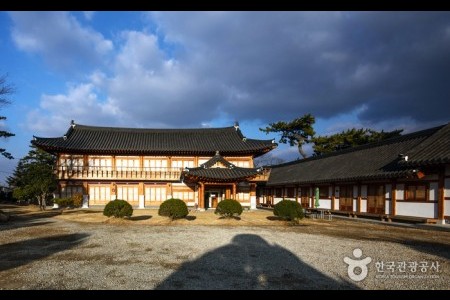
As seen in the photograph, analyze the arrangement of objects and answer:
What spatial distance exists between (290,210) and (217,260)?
11.9m

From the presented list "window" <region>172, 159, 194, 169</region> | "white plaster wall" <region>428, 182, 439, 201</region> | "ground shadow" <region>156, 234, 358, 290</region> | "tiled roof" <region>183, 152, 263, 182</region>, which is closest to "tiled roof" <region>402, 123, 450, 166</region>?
"white plaster wall" <region>428, 182, 439, 201</region>

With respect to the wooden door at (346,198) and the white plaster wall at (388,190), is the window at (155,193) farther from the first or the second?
the white plaster wall at (388,190)

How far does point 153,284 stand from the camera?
24.9 ft

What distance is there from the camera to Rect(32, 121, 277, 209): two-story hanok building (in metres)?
37.2

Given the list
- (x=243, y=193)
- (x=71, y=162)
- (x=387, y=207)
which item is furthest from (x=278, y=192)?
(x=71, y=162)

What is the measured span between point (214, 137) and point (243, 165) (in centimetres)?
602

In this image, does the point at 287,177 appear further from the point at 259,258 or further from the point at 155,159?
the point at 259,258

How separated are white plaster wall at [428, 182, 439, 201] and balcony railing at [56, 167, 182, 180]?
1022 inches

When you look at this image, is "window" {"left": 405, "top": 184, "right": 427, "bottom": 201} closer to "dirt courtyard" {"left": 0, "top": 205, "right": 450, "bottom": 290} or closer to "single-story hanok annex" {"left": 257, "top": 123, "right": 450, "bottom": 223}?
"single-story hanok annex" {"left": 257, "top": 123, "right": 450, "bottom": 223}

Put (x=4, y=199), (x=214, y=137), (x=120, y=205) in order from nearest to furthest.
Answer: (x=120, y=205) < (x=214, y=137) < (x=4, y=199)

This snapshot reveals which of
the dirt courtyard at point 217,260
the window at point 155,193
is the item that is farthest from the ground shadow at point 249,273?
the window at point 155,193

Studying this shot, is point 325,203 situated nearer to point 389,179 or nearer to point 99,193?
point 389,179

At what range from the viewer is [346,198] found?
27.6 meters
